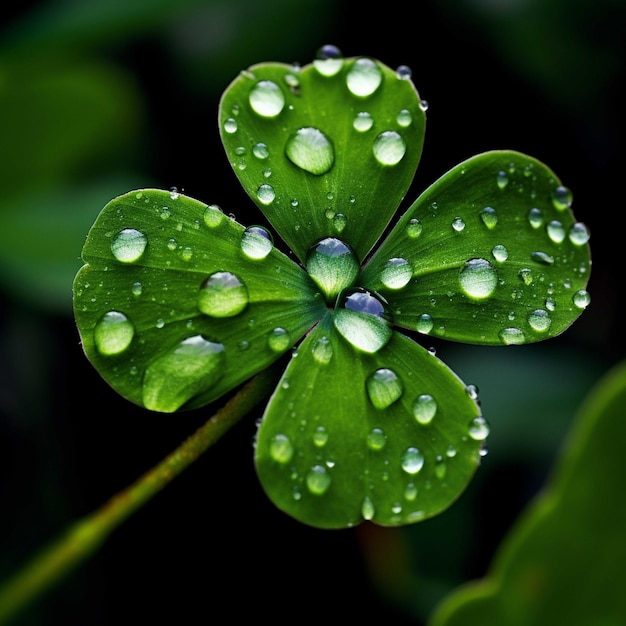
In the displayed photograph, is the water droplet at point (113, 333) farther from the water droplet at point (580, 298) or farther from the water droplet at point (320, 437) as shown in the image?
the water droplet at point (580, 298)

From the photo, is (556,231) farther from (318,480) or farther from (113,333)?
(113,333)

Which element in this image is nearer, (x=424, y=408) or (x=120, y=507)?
(x=424, y=408)

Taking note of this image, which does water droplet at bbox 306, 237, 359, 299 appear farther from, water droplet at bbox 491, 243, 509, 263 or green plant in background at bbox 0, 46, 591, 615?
water droplet at bbox 491, 243, 509, 263

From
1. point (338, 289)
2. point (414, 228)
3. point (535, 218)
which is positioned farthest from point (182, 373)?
point (535, 218)

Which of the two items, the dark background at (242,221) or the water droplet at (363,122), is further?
the dark background at (242,221)

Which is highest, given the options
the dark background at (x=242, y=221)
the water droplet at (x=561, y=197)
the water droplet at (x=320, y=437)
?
the water droplet at (x=561, y=197)

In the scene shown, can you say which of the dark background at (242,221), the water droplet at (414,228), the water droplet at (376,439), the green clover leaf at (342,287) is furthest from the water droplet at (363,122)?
the dark background at (242,221)

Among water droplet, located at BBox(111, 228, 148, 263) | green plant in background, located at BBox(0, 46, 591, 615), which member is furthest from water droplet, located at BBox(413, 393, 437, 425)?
water droplet, located at BBox(111, 228, 148, 263)

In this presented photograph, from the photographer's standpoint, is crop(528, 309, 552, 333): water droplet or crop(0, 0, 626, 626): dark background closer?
crop(528, 309, 552, 333): water droplet
